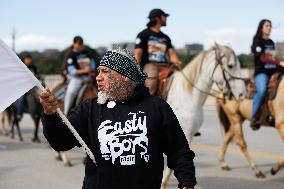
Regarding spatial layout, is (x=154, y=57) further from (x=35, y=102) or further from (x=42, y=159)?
(x=35, y=102)

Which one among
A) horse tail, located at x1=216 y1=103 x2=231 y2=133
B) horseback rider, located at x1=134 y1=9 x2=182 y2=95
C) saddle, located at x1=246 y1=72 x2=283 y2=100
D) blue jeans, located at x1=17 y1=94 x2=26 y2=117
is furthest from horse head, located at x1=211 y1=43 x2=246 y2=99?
blue jeans, located at x1=17 y1=94 x2=26 y2=117

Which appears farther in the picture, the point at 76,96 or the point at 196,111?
the point at 76,96

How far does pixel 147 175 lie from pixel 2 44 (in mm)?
1245

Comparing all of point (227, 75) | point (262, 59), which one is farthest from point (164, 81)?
point (262, 59)

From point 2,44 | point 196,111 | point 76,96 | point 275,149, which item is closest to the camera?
point 2,44

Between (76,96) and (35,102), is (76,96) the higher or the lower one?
the higher one

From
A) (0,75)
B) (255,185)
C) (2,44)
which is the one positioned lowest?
(255,185)

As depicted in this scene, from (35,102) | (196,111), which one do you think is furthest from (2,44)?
(35,102)

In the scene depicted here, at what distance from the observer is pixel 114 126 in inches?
132

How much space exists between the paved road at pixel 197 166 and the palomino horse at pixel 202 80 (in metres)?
1.23

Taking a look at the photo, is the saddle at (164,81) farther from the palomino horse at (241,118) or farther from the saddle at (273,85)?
the saddle at (273,85)

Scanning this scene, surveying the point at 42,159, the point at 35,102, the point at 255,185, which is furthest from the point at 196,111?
the point at 35,102

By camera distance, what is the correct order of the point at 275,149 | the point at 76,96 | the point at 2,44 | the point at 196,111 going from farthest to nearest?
the point at 275,149
the point at 76,96
the point at 196,111
the point at 2,44

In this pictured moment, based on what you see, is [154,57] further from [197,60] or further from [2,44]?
[2,44]
